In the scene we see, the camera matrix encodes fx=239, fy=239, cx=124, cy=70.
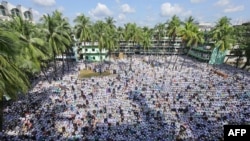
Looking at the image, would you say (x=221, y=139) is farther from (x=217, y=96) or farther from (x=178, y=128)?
(x=217, y=96)

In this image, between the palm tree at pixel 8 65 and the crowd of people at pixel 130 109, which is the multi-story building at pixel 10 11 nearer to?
the crowd of people at pixel 130 109

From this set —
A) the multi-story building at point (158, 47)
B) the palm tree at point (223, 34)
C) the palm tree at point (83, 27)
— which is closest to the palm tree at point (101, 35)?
the palm tree at point (83, 27)

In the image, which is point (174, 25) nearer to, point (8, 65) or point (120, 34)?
point (120, 34)

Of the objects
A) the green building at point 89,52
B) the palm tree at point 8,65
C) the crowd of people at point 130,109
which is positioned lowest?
the crowd of people at point 130,109

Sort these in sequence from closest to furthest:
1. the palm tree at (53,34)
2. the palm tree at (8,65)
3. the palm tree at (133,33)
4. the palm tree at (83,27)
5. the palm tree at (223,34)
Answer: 1. the palm tree at (8,65)
2. the palm tree at (53,34)
3. the palm tree at (223,34)
4. the palm tree at (83,27)
5. the palm tree at (133,33)

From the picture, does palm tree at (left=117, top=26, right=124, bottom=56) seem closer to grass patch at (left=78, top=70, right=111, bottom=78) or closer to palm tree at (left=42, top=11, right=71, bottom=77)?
grass patch at (left=78, top=70, right=111, bottom=78)

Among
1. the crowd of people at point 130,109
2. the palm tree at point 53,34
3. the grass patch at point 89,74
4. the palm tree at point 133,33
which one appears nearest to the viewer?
the crowd of people at point 130,109

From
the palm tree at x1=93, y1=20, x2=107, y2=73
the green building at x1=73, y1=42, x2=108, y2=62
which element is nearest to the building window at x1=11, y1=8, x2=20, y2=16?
the green building at x1=73, y1=42, x2=108, y2=62
